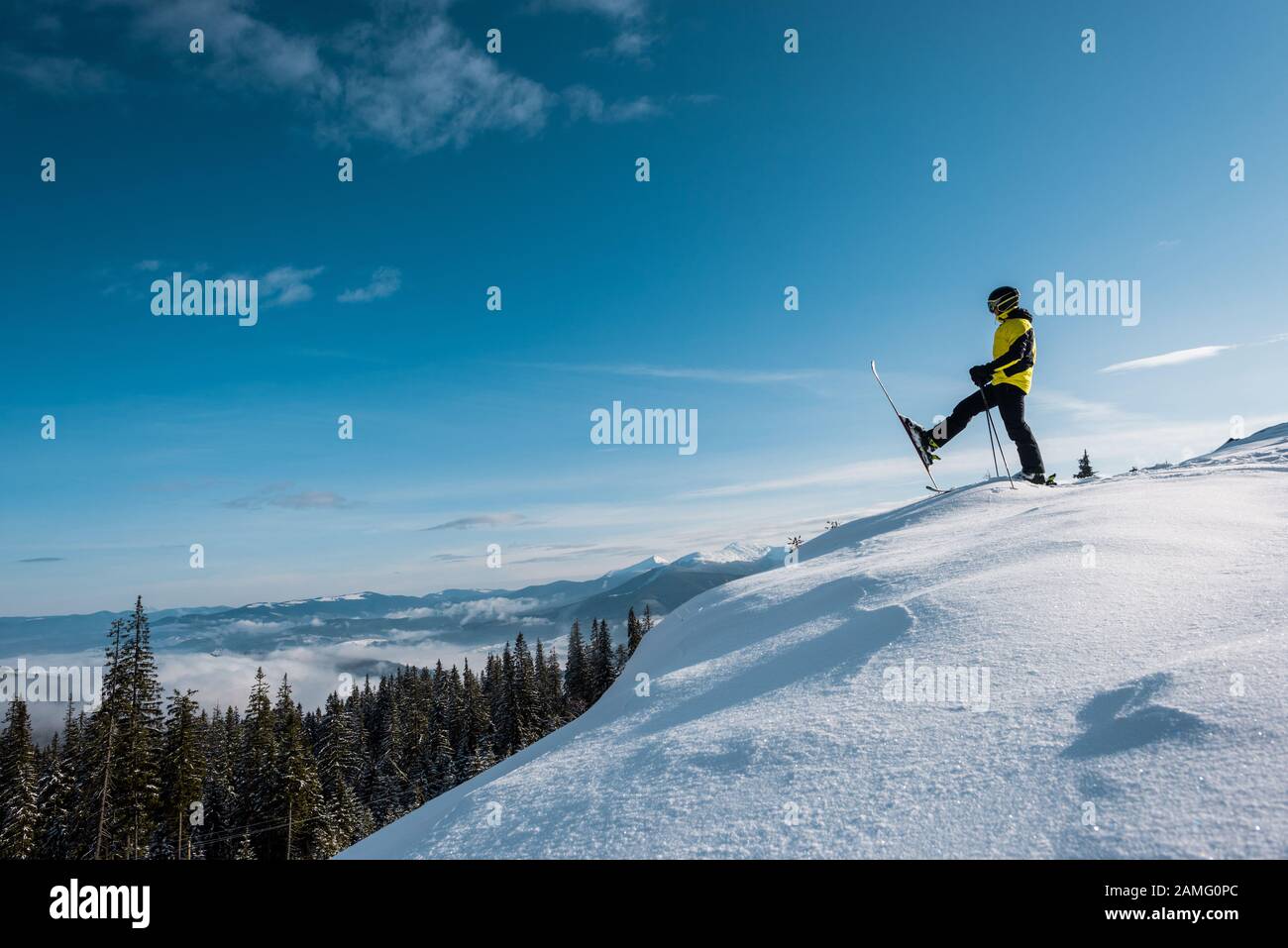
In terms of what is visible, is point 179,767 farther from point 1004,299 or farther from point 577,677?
point 577,677

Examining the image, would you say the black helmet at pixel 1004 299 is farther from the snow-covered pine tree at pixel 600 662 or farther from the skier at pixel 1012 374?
the snow-covered pine tree at pixel 600 662

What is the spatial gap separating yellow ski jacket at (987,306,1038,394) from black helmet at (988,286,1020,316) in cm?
8

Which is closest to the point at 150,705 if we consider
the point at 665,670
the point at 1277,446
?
the point at 665,670

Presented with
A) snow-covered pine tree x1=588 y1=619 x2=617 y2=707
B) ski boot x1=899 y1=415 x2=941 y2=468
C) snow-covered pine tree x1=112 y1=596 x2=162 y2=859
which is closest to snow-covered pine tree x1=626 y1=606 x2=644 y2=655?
snow-covered pine tree x1=588 y1=619 x2=617 y2=707

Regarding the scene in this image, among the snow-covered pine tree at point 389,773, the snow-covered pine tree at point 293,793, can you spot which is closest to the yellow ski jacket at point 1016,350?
the snow-covered pine tree at point 293,793

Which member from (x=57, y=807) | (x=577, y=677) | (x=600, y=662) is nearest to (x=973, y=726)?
(x=57, y=807)

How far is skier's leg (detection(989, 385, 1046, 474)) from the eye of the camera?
38.3 feet

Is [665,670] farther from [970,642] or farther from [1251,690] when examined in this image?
[1251,690]

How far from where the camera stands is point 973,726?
350 cm

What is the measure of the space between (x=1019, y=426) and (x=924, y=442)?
1.92 meters

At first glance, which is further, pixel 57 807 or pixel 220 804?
pixel 220 804

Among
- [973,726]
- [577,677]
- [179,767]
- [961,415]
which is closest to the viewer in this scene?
[973,726]

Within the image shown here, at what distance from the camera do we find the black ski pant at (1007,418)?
11.7 meters

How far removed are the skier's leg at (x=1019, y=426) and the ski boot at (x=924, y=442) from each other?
1492 mm
